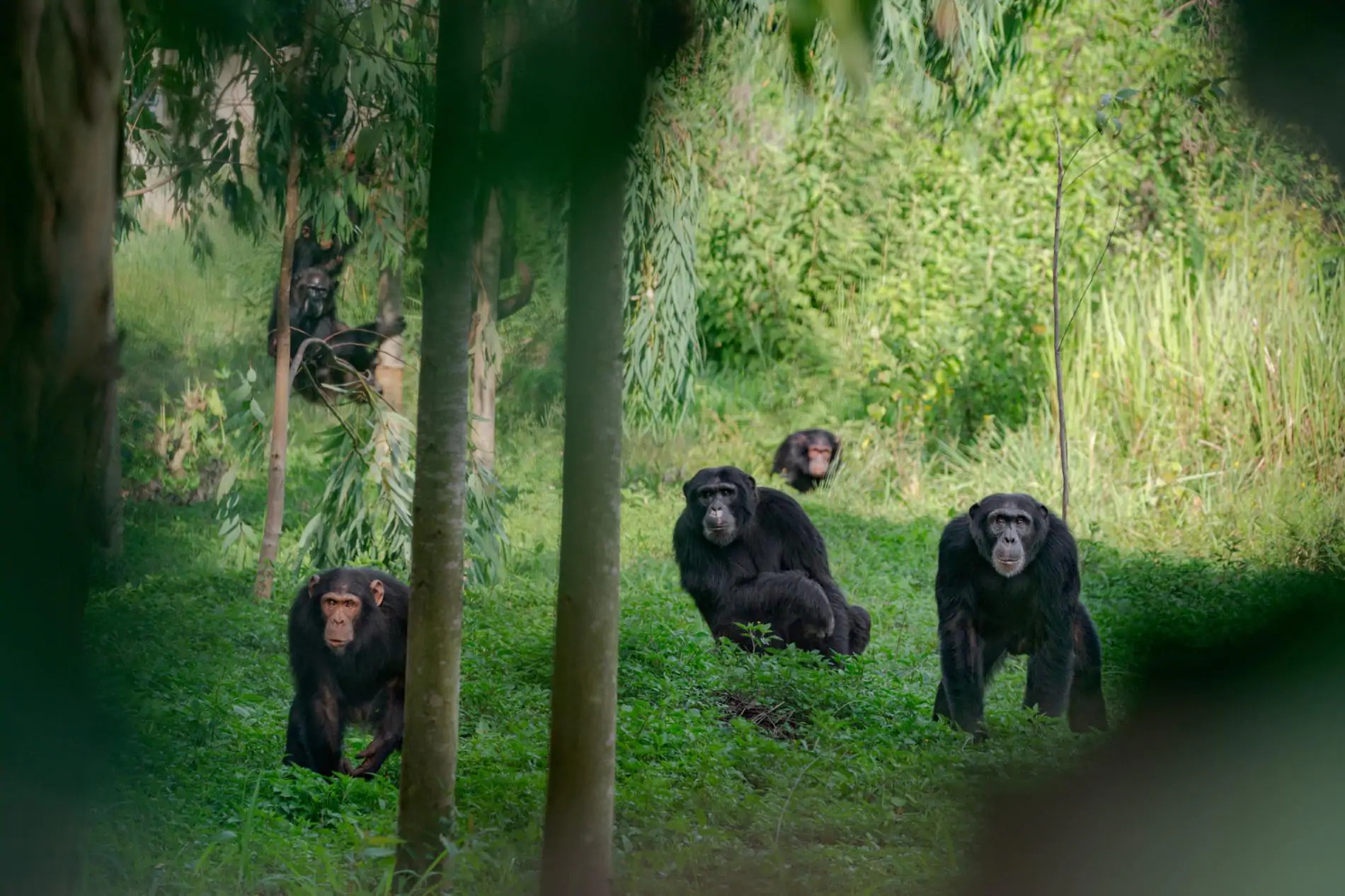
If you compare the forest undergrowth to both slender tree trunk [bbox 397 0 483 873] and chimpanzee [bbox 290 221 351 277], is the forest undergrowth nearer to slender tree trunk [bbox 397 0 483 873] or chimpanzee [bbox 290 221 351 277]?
slender tree trunk [bbox 397 0 483 873]

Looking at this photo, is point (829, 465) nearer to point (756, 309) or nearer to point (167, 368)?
point (756, 309)

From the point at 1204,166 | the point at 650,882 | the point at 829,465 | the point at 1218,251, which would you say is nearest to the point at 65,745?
the point at 650,882

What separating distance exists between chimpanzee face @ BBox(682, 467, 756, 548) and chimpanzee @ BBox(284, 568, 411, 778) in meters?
1.90

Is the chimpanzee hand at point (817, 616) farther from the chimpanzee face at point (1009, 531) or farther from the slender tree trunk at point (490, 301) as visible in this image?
the slender tree trunk at point (490, 301)

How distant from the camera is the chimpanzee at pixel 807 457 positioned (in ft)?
40.6

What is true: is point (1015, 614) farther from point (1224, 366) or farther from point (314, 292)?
point (314, 292)

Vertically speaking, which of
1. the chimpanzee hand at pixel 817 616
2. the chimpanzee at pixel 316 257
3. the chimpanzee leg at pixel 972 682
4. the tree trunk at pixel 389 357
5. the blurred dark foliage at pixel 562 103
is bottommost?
the chimpanzee leg at pixel 972 682

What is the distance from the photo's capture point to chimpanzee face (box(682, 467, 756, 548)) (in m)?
6.71

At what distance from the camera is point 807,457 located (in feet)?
40.8

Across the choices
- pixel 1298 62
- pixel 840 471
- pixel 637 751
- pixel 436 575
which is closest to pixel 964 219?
pixel 840 471

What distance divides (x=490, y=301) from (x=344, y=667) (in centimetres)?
174

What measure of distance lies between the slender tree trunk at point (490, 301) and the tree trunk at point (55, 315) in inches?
23.9

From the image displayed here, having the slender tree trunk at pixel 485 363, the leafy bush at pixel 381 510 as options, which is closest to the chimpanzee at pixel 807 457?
the slender tree trunk at pixel 485 363

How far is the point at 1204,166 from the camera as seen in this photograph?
13.3 metres
